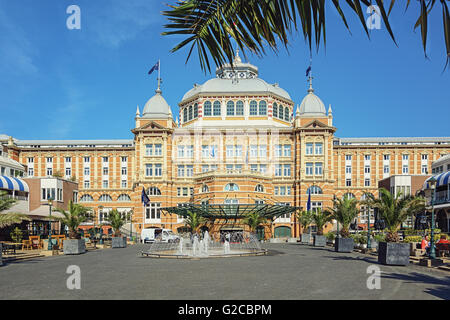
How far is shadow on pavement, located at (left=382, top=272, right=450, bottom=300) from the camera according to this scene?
1381 cm

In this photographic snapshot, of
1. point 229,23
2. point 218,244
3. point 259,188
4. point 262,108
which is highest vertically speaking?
point 262,108

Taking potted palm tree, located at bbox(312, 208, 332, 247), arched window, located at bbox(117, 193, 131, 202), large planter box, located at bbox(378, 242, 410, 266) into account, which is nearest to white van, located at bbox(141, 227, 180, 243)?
potted palm tree, located at bbox(312, 208, 332, 247)

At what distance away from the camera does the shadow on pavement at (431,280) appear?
13.8m

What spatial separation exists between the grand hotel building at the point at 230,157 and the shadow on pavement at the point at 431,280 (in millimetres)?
45826

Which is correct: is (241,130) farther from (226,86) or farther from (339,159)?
(339,159)

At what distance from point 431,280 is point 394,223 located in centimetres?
791

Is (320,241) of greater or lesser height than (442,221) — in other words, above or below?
below

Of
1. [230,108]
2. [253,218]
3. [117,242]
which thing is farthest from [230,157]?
[117,242]

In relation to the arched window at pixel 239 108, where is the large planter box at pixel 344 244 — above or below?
below

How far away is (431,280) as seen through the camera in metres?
17.2

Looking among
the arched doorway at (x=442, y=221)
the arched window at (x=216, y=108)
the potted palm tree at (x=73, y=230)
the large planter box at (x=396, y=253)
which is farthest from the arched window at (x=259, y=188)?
the large planter box at (x=396, y=253)

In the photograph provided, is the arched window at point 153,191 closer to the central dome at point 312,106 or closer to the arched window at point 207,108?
the arched window at point 207,108

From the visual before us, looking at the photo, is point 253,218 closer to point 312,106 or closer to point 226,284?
point 312,106

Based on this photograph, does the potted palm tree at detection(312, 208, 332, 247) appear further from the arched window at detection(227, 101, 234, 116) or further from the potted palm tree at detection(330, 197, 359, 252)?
the arched window at detection(227, 101, 234, 116)
